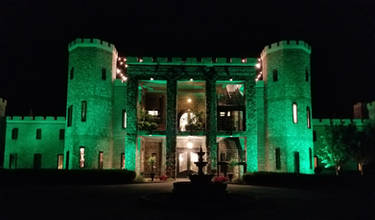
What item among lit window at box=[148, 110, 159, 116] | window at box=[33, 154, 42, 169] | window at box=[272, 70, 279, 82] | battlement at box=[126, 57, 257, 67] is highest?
battlement at box=[126, 57, 257, 67]

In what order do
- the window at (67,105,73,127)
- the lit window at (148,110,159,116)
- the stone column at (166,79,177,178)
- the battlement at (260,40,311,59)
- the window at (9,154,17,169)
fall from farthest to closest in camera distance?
the window at (9,154,17,169), the lit window at (148,110,159,116), the window at (67,105,73,127), the battlement at (260,40,311,59), the stone column at (166,79,177,178)

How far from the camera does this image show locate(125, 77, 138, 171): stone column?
26.8 metres

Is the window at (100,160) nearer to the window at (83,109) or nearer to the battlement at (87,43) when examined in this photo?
the window at (83,109)

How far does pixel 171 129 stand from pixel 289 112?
9740mm

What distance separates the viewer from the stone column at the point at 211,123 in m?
26.9

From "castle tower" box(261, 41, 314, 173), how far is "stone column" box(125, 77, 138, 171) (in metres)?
11.2

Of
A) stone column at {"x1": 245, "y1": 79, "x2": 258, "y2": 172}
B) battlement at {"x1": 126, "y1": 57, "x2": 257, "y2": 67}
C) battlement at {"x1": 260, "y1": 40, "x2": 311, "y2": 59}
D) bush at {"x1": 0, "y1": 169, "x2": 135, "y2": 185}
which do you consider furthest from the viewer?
battlement at {"x1": 126, "y1": 57, "x2": 257, "y2": 67}

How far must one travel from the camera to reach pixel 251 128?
27.2 m

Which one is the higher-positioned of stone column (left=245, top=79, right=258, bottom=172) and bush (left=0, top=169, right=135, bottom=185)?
stone column (left=245, top=79, right=258, bottom=172)

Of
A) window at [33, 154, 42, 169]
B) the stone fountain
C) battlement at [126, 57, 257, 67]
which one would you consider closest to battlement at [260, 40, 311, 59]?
battlement at [126, 57, 257, 67]

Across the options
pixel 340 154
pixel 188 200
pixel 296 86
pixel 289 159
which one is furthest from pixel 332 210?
pixel 340 154

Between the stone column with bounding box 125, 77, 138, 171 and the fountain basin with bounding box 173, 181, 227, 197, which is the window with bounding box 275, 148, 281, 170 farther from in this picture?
the fountain basin with bounding box 173, 181, 227, 197

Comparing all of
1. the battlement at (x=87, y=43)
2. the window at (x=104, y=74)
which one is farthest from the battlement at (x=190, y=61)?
the battlement at (x=87, y=43)

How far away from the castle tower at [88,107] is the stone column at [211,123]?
344 inches
